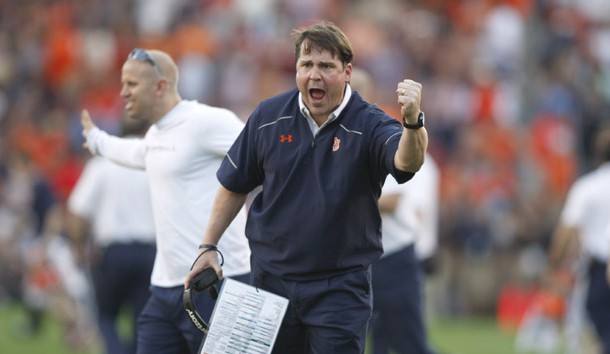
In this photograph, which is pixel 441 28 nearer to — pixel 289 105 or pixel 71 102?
pixel 71 102

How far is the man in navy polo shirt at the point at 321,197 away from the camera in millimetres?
6871

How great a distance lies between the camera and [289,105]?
280 inches

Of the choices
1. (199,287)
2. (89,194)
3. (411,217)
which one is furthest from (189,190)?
(89,194)

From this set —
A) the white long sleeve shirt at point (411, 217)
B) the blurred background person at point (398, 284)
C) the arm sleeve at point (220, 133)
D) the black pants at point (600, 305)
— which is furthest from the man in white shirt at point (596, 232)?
the arm sleeve at point (220, 133)

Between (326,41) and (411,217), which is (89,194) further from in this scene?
(326,41)

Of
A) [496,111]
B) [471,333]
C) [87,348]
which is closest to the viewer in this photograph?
[87,348]

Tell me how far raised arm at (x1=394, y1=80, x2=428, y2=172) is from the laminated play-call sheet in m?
1.07

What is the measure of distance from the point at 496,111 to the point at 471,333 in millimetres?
5499

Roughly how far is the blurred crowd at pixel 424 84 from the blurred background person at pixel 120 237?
22.8 feet

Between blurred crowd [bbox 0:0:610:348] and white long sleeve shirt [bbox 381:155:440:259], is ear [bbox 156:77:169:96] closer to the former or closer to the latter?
white long sleeve shirt [bbox 381:155:440:259]

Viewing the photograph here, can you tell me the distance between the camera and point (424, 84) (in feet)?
74.7

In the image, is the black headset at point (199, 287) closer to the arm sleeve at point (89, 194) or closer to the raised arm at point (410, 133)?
the raised arm at point (410, 133)

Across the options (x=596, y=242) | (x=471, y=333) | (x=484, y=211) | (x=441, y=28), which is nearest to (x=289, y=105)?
(x=596, y=242)

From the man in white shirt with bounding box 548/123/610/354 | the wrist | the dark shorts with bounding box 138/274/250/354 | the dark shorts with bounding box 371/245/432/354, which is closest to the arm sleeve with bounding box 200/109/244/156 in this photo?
the dark shorts with bounding box 138/274/250/354
